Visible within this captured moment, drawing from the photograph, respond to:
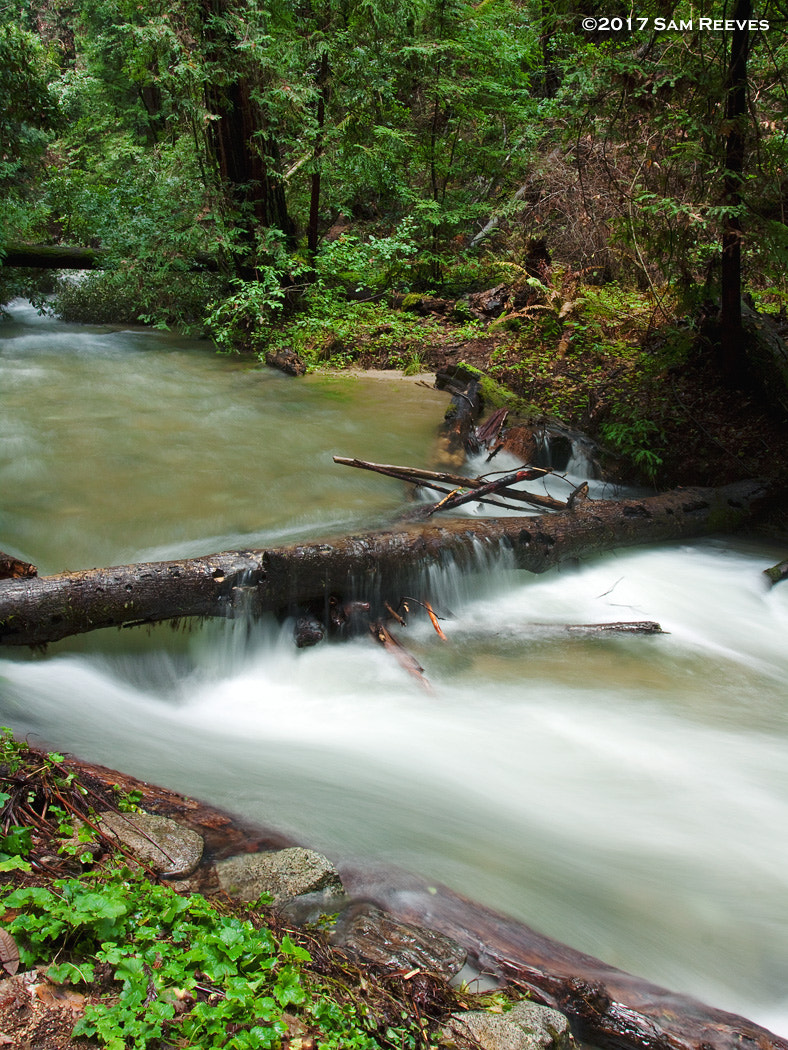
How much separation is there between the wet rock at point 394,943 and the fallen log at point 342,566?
8.54 feet

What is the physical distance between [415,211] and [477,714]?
1209cm

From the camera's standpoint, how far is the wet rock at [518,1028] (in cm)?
224

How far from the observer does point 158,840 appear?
2.88m

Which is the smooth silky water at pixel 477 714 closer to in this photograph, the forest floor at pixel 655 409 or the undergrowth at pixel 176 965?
the undergrowth at pixel 176 965

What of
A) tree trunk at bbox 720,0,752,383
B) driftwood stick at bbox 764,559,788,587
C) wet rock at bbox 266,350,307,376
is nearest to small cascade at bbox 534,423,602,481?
driftwood stick at bbox 764,559,788,587

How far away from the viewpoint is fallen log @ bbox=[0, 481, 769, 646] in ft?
14.8

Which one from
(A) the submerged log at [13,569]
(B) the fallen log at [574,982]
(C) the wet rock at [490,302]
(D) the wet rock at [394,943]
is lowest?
(B) the fallen log at [574,982]

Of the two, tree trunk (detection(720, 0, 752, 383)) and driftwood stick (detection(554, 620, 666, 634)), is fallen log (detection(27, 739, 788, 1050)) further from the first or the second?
tree trunk (detection(720, 0, 752, 383))

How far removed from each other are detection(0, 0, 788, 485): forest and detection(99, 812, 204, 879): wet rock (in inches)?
257

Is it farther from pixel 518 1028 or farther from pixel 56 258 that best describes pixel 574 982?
pixel 56 258

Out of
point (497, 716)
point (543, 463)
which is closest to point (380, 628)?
point (497, 716)

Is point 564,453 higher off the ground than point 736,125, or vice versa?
point 736,125

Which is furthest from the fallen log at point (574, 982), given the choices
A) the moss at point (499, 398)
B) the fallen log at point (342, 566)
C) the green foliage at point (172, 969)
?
the moss at point (499, 398)

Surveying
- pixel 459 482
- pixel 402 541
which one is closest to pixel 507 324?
pixel 459 482
